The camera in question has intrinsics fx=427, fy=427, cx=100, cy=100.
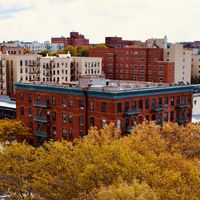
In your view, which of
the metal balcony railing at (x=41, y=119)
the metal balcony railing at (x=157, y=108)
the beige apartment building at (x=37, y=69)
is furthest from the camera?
the beige apartment building at (x=37, y=69)

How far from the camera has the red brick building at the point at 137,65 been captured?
5207 inches

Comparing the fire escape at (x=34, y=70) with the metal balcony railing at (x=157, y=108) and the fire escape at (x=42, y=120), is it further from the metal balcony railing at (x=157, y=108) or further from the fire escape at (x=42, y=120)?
the metal balcony railing at (x=157, y=108)

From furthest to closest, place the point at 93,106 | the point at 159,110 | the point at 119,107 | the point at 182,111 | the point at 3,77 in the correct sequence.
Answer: the point at 3,77, the point at 182,111, the point at 159,110, the point at 93,106, the point at 119,107

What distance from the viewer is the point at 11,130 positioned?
243 ft

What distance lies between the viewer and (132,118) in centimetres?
6712

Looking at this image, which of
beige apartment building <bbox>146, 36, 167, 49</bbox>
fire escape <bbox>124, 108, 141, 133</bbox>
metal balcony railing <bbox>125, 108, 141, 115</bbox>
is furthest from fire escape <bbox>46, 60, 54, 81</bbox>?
fire escape <bbox>124, 108, 141, 133</bbox>

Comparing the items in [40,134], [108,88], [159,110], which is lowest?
[40,134]

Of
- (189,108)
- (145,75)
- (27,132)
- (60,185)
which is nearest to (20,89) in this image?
(27,132)

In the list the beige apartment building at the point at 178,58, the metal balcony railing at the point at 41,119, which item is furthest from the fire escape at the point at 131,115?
the beige apartment building at the point at 178,58

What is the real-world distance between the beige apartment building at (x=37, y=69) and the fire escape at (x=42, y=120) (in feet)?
127

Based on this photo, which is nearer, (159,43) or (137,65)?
(137,65)

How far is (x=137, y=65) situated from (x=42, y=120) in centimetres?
6876

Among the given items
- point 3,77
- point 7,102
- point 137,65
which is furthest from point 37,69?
point 137,65

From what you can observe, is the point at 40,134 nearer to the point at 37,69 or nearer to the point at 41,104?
the point at 41,104
